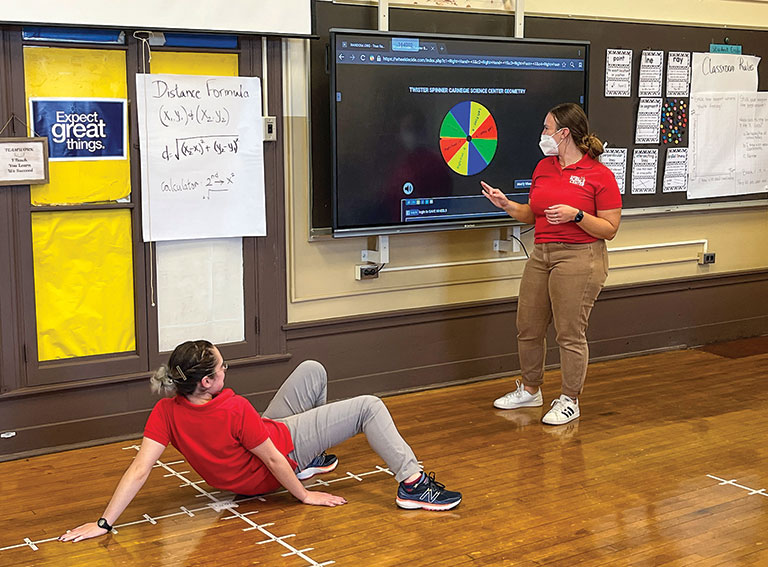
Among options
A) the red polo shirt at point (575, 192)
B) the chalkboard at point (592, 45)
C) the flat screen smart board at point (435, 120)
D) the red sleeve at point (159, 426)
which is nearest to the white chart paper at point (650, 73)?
the chalkboard at point (592, 45)

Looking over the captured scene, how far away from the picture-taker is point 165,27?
156 inches

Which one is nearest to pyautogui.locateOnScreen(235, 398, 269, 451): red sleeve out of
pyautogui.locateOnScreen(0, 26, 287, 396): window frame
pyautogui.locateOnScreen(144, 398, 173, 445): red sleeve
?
pyautogui.locateOnScreen(144, 398, 173, 445): red sleeve

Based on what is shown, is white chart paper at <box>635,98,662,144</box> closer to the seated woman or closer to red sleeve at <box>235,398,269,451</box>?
the seated woman

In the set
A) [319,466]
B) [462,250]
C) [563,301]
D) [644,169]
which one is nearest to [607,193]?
[563,301]

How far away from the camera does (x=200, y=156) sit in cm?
419

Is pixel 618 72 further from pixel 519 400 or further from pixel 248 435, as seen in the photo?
pixel 248 435

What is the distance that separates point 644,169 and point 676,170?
0.85ft

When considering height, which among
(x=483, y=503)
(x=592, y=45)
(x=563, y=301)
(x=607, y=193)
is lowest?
(x=483, y=503)

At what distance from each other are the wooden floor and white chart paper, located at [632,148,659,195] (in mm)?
1474

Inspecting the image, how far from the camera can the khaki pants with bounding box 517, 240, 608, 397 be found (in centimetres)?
425

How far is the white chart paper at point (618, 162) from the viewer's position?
5.49m

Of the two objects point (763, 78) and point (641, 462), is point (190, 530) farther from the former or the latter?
point (763, 78)

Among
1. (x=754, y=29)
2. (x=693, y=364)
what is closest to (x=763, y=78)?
(x=754, y=29)

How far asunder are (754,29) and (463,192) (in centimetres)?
245
